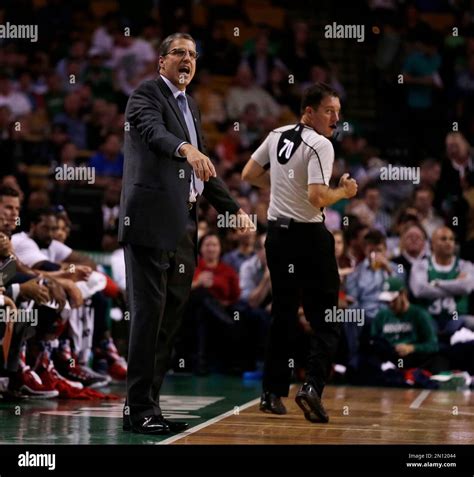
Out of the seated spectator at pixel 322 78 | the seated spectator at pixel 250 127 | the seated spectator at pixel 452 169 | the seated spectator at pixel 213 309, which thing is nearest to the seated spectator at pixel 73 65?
the seated spectator at pixel 250 127

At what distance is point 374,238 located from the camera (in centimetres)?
977

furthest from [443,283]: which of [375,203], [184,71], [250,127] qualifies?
[250,127]

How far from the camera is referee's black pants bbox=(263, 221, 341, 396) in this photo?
6602 millimetres

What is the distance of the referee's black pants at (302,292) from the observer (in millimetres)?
6602

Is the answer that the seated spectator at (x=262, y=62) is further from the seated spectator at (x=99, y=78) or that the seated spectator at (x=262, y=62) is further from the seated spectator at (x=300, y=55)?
the seated spectator at (x=99, y=78)

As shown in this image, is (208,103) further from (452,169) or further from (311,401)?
(311,401)

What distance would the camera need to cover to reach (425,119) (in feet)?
46.3

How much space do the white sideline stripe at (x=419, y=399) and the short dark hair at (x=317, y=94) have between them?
7.18ft

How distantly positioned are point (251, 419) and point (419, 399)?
6.37 ft
